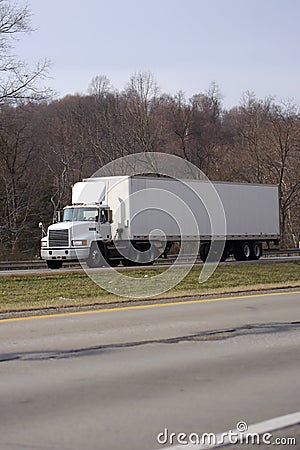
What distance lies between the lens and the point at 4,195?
59219mm

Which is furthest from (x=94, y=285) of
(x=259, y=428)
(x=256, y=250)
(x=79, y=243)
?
(x=259, y=428)

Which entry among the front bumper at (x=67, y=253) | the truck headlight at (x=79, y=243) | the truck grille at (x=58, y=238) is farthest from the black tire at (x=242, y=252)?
the truck grille at (x=58, y=238)

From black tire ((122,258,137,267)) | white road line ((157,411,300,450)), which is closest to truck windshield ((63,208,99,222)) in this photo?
black tire ((122,258,137,267))

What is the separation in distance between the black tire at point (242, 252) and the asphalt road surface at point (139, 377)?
23.4 meters

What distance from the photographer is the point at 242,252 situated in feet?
130

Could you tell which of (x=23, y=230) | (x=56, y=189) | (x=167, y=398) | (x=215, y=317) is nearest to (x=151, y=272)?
(x=215, y=317)

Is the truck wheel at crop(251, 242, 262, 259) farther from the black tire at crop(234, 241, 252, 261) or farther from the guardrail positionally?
the guardrail

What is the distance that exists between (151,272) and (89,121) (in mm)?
48987

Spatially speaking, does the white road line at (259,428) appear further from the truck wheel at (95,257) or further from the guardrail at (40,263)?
the guardrail at (40,263)

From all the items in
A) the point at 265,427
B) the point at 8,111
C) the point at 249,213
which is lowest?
the point at 265,427

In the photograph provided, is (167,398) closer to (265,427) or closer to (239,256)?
(265,427)

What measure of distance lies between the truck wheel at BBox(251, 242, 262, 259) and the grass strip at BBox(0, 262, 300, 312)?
7345mm

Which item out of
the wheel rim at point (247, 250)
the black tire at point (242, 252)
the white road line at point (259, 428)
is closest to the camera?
the white road line at point (259, 428)

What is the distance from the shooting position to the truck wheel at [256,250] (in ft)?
133
